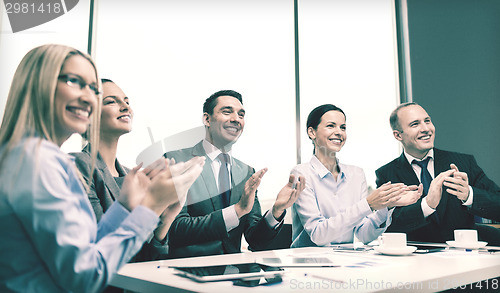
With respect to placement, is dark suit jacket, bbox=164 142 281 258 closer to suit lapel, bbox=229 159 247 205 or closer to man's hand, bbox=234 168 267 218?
suit lapel, bbox=229 159 247 205

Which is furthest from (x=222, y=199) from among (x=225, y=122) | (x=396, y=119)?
(x=396, y=119)

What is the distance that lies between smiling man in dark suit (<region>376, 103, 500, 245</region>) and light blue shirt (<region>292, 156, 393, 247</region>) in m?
0.18

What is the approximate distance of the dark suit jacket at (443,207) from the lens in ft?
7.66

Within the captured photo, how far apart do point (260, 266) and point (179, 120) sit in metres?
2.81

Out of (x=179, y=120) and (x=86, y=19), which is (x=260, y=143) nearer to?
(x=179, y=120)

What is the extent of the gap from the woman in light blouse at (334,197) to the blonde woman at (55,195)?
4.60ft

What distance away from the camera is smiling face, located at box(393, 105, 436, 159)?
2.77 m

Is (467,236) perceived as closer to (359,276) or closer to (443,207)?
(443,207)

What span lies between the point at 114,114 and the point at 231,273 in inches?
45.5

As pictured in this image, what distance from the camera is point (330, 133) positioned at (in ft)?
9.05

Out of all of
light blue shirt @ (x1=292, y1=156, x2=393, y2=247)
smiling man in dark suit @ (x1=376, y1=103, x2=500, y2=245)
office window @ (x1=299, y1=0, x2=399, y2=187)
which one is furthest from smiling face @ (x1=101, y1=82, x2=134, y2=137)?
office window @ (x1=299, y1=0, x2=399, y2=187)

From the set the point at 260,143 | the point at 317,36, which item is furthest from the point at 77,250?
the point at 317,36

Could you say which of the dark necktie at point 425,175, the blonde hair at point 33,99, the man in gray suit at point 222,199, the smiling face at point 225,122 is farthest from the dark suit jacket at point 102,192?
the dark necktie at point 425,175

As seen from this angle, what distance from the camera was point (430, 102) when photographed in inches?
174
